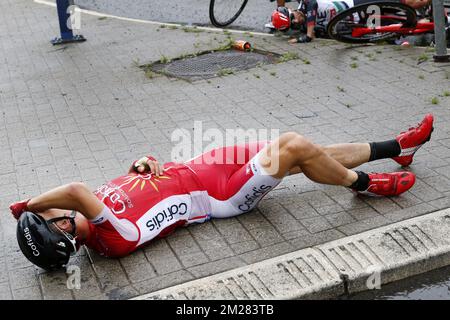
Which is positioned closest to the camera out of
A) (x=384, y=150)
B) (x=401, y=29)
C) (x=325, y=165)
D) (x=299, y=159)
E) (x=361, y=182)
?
(x=299, y=159)

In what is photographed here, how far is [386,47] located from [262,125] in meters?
3.04

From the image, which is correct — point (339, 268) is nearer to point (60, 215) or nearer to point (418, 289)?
point (418, 289)

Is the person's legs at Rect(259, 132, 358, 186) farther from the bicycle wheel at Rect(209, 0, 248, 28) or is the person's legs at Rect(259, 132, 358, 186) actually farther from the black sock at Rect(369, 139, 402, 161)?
the bicycle wheel at Rect(209, 0, 248, 28)

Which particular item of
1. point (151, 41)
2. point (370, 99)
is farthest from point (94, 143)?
point (151, 41)

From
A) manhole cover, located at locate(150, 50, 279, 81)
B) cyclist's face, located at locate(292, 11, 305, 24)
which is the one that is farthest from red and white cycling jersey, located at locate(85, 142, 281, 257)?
cyclist's face, located at locate(292, 11, 305, 24)

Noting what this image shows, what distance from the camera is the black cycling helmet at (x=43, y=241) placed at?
13.6 feet

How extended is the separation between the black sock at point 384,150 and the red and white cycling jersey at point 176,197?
91cm

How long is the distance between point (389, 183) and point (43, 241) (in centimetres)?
253

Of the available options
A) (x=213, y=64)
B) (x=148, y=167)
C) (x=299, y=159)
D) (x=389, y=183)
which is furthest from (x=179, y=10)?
(x=299, y=159)

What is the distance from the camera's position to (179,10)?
1199 cm

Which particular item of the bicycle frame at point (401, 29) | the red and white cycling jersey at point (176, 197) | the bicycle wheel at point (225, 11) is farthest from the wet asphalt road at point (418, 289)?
the bicycle wheel at point (225, 11)

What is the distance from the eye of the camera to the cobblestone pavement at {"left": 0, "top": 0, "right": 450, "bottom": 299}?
14.9 ft

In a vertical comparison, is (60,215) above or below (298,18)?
below

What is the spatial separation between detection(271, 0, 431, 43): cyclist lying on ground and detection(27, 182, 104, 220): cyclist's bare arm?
572cm
